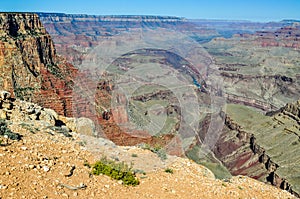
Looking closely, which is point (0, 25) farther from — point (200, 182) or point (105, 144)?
point (200, 182)

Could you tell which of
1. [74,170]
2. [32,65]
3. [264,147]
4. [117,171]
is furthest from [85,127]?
[264,147]

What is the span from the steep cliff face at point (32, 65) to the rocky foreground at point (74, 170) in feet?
49.7

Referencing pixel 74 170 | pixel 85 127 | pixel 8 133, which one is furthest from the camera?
pixel 85 127

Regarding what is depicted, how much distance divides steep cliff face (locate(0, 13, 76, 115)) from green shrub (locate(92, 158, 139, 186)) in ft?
60.9

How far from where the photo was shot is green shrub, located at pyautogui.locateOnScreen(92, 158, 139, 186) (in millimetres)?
12805

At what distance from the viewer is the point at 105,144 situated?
17047mm

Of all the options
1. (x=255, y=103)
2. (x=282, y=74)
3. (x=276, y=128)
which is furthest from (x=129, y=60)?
(x=276, y=128)

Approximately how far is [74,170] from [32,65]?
1396 inches

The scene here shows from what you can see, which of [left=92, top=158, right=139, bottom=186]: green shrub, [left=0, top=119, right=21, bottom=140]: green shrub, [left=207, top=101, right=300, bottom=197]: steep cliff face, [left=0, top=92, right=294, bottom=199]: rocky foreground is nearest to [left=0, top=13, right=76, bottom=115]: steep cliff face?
[left=0, top=92, right=294, bottom=199]: rocky foreground

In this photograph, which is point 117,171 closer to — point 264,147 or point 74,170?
point 74,170

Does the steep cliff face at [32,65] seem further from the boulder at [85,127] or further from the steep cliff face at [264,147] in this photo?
the steep cliff face at [264,147]

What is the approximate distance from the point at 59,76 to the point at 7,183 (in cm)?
3542

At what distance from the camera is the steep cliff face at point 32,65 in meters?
35.4

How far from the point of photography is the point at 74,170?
490 inches
